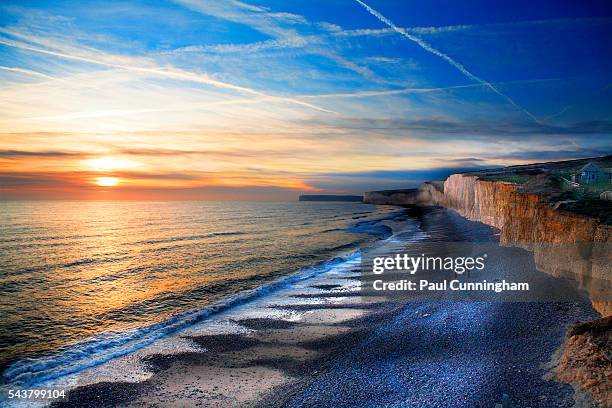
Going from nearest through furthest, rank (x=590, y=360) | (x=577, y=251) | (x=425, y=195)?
(x=590, y=360) → (x=577, y=251) → (x=425, y=195)

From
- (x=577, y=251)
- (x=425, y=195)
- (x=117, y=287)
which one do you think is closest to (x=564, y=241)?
(x=577, y=251)

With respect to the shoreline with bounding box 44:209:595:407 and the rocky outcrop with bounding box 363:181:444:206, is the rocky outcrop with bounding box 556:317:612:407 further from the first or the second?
the rocky outcrop with bounding box 363:181:444:206

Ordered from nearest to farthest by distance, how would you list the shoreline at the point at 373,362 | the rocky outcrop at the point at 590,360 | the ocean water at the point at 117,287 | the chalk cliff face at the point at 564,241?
the rocky outcrop at the point at 590,360
the shoreline at the point at 373,362
the chalk cliff face at the point at 564,241
the ocean water at the point at 117,287

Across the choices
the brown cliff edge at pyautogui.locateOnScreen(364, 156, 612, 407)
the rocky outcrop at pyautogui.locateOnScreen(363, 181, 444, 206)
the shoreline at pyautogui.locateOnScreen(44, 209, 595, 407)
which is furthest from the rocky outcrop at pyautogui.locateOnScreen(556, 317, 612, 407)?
the rocky outcrop at pyautogui.locateOnScreen(363, 181, 444, 206)

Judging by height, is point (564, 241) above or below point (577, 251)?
above

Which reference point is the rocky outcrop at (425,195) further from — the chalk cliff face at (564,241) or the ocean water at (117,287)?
the chalk cliff face at (564,241)

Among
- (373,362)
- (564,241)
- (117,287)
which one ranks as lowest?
(117,287)

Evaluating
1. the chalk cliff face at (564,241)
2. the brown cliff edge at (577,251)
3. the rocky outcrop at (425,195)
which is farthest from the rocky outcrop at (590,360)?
the rocky outcrop at (425,195)

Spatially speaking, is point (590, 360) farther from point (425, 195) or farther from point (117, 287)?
point (425, 195)

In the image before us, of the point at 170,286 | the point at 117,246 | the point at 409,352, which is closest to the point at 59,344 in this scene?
the point at 170,286

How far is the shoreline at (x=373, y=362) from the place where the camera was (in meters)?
7.64

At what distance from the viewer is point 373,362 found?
929 cm

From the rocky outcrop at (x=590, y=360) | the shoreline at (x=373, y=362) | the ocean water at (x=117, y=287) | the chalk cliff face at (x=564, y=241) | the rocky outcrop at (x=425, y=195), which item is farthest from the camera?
the rocky outcrop at (x=425, y=195)

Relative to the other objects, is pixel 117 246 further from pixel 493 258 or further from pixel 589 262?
pixel 589 262
